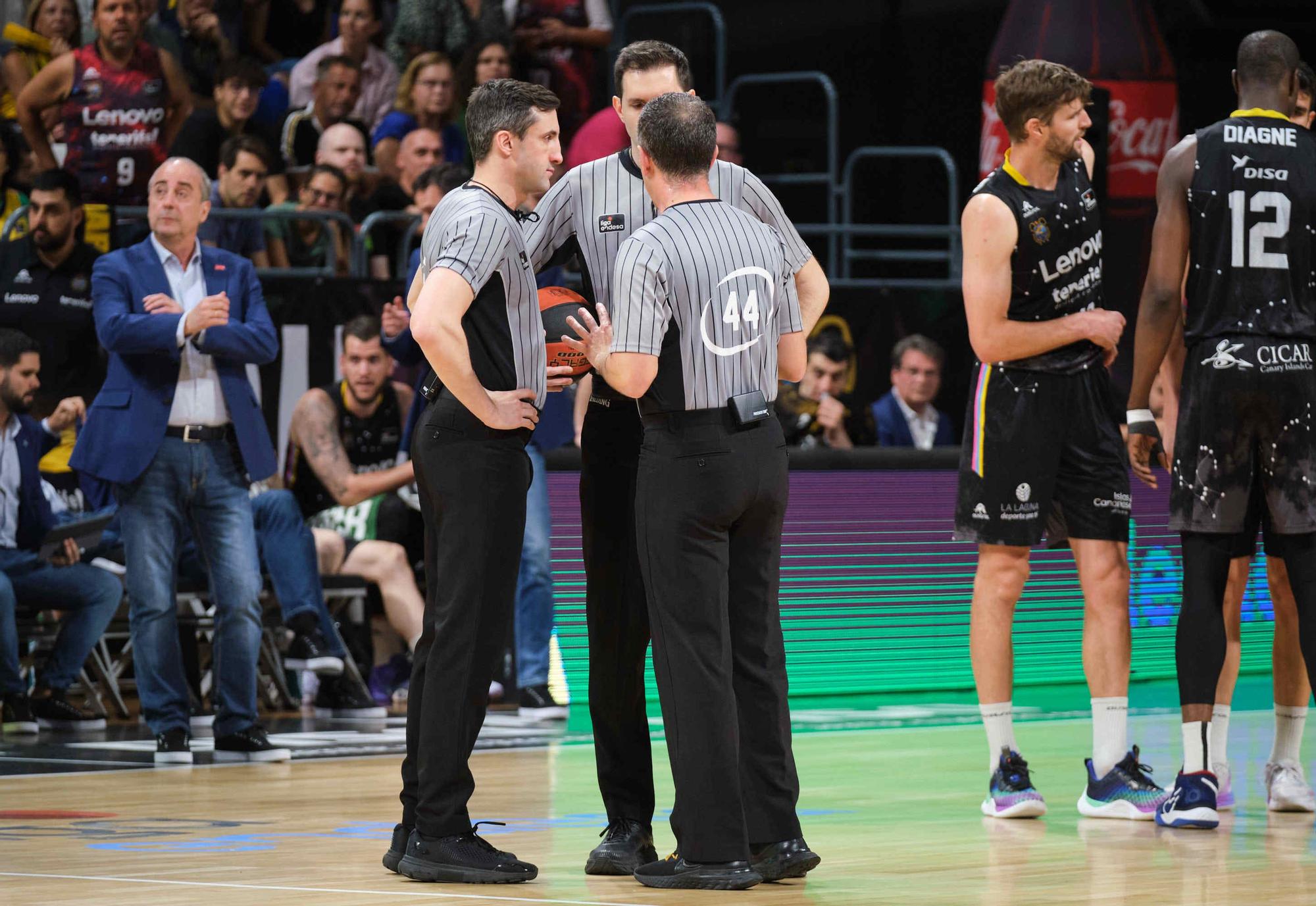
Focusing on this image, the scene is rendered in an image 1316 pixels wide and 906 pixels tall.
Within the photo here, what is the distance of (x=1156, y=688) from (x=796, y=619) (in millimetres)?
2182

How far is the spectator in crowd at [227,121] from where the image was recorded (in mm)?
12531

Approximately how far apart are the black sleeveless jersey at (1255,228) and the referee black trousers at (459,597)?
2478mm

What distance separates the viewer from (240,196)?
1166 centimetres

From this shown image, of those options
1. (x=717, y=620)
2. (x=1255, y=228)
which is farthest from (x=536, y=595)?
(x=717, y=620)

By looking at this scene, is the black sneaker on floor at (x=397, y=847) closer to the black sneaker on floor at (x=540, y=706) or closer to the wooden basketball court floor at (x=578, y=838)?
the wooden basketball court floor at (x=578, y=838)

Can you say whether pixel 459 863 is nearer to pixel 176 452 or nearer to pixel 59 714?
pixel 176 452

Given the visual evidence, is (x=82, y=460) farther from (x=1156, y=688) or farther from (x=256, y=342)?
(x=1156, y=688)

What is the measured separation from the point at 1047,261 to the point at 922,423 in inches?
216

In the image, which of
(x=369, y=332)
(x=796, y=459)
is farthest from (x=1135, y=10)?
(x=369, y=332)

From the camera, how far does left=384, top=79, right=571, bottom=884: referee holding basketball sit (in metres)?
5.40

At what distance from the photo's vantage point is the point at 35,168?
40.9ft

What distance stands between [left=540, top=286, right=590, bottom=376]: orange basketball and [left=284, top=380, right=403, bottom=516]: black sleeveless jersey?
194 inches

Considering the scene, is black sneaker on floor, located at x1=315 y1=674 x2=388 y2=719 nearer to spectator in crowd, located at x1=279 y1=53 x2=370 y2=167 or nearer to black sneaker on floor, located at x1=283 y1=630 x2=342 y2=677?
black sneaker on floor, located at x1=283 y1=630 x2=342 y2=677

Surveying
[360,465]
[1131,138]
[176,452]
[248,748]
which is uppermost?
[1131,138]
